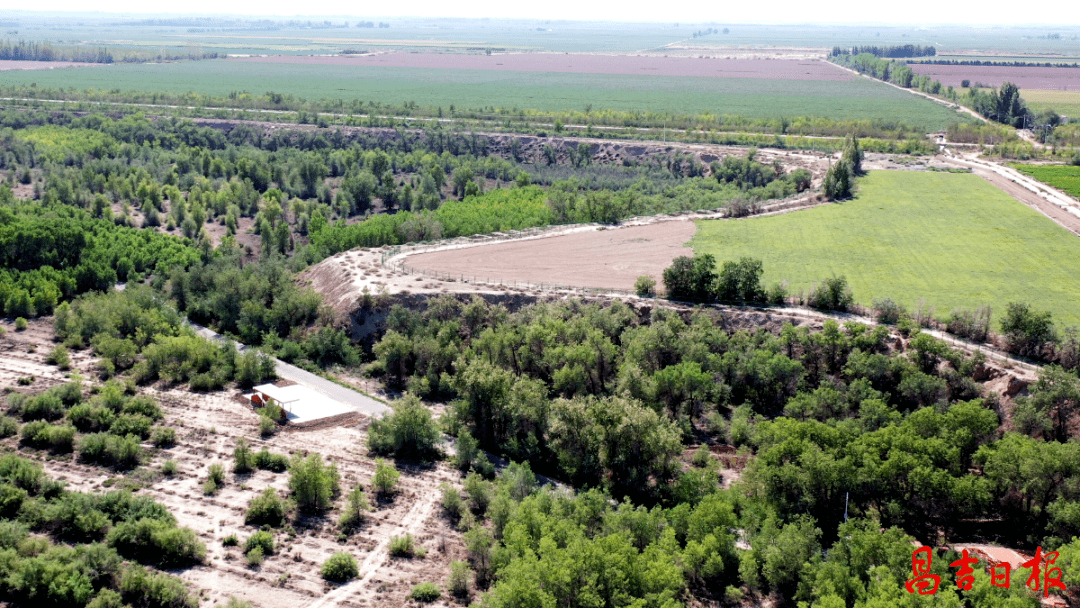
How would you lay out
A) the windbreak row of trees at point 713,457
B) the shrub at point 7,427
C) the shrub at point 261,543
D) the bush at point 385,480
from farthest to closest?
the shrub at point 7,427 → the bush at point 385,480 → the shrub at point 261,543 → the windbreak row of trees at point 713,457

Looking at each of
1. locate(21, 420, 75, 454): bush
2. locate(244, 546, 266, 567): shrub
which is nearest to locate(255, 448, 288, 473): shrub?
locate(244, 546, 266, 567): shrub

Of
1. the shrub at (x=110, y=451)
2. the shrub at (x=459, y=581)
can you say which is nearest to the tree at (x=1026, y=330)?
the shrub at (x=459, y=581)

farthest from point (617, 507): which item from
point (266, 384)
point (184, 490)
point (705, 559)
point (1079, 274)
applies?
point (1079, 274)

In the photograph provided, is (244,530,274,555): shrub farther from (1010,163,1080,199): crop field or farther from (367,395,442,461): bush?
(1010,163,1080,199): crop field

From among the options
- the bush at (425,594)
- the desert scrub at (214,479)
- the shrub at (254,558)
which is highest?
the desert scrub at (214,479)

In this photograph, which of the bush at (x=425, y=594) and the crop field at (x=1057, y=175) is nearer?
the bush at (x=425, y=594)

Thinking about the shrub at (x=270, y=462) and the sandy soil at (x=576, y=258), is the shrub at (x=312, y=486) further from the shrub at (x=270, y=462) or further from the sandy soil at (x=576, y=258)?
the sandy soil at (x=576, y=258)

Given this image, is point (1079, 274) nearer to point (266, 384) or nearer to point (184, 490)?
point (266, 384)

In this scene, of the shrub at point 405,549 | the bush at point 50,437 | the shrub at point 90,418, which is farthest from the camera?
the shrub at point 90,418
